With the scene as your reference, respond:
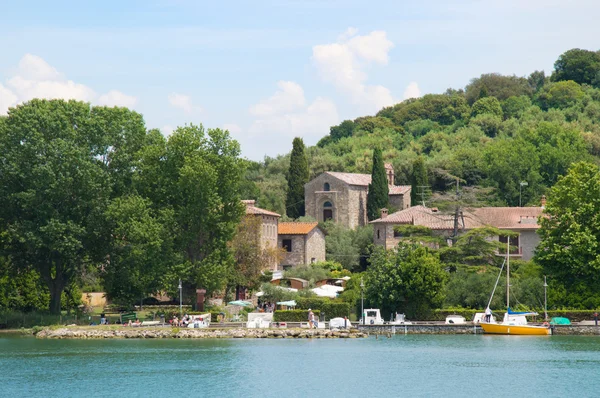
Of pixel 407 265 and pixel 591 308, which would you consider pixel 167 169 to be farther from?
pixel 591 308

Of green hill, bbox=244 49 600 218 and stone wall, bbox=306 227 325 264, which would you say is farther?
green hill, bbox=244 49 600 218

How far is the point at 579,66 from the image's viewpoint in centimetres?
15112

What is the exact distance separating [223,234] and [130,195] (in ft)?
20.5

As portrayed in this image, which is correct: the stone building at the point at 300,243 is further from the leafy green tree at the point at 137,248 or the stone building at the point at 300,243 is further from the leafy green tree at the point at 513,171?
the leafy green tree at the point at 137,248

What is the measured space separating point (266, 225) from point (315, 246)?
204 inches

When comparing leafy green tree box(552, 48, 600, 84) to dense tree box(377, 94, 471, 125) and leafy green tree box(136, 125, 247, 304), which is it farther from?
leafy green tree box(136, 125, 247, 304)

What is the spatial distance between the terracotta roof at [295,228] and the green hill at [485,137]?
1199 cm

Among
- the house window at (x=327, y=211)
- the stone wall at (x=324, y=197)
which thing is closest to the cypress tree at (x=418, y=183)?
the stone wall at (x=324, y=197)

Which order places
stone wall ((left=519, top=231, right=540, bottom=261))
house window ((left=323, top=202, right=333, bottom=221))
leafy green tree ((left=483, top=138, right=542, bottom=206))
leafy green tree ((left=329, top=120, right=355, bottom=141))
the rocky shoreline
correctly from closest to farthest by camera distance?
1. the rocky shoreline
2. stone wall ((left=519, top=231, right=540, bottom=261))
3. house window ((left=323, top=202, right=333, bottom=221))
4. leafy green tree ((left=483, top=138, right=542, bottom=206))
5. leafy green tree ((left=329, top=120, right=355, bottom=141))

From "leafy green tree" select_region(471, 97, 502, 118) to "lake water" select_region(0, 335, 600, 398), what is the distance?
80.6m

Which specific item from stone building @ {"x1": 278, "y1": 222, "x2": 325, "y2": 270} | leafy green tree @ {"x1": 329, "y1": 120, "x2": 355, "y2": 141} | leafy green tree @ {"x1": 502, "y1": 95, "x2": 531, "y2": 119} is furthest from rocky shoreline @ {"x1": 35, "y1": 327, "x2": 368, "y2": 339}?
leafy green tree @ {"x1": 329, "y1": 120, "x2": 355, "y2": 141}

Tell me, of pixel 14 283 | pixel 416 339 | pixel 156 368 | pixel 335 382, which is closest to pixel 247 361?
pixel 156 368

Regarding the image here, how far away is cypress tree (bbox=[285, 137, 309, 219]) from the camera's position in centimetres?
9969

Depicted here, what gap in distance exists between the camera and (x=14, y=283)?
227 feet
